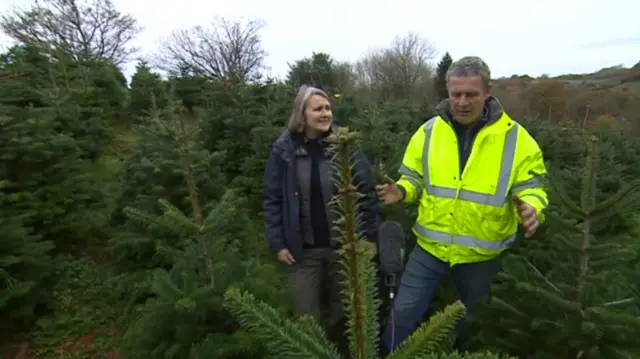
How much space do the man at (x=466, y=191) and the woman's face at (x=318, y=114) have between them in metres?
0.63

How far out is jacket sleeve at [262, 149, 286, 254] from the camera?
3.26m

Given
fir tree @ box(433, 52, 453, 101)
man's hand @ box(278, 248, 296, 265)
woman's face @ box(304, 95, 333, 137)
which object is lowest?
man's hand @ box(278, 248, 296, 265)

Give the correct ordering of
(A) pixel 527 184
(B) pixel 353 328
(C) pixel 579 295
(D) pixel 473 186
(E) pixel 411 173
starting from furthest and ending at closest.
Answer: (E) pixel 411 173
(D) pixel 473 186
(A) pixel 527 184
(C) pixel 579 295
(B) pixel 353 328

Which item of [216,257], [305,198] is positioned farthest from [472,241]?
[216,257]

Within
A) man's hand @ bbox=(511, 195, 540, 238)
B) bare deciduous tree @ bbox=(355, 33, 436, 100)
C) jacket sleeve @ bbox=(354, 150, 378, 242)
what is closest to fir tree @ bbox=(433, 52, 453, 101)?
bare deciduous tree @ bbox=(355, 33, 436, 100)

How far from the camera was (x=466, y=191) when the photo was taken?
8.81 feet

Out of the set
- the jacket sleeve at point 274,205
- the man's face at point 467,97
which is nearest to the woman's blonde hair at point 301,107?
the jacket sleeve at point 274,205

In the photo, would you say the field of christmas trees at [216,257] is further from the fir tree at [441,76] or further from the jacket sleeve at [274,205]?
the fir tree at [441,76]

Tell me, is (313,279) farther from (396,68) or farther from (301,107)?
(396,68)

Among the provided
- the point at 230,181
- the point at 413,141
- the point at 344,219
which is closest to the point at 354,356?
the point at 344,219

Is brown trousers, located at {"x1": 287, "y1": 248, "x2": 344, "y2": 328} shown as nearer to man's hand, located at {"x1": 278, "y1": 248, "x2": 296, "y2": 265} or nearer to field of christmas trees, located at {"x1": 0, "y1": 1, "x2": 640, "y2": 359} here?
man's hand, located at {"x1": 278, "y1": 248, "x2": 296, "y2": 265}

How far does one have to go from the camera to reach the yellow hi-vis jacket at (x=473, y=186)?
2586 mm

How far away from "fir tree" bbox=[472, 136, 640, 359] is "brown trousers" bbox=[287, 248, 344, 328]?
48.5 inches

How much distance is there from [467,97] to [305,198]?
1335 millimetres
